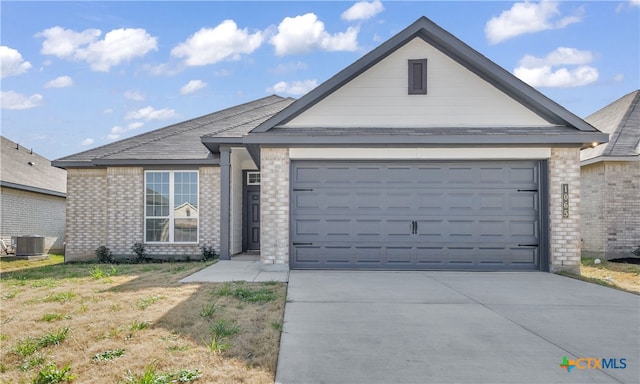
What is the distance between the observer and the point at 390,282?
323 inches

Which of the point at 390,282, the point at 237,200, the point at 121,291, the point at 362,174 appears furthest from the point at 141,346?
the point at 237,200

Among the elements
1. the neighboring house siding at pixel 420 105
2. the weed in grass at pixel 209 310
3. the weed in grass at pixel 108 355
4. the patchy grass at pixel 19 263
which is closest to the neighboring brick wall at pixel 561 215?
the neighboring house siding at pixel 420 105

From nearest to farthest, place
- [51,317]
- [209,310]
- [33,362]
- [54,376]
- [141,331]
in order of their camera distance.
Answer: [54,376] → [33,362] → [141,331] → [209,310] → [51,317]

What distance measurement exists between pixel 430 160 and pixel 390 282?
325cm

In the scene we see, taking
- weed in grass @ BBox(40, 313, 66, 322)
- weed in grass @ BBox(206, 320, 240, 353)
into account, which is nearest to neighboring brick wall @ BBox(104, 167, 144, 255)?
weed in grass @ BBox(40, 313, 66, 322)

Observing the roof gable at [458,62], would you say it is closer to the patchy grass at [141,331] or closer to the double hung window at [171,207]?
the patchy grass at [141,331]

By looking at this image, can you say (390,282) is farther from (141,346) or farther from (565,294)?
(141,346)

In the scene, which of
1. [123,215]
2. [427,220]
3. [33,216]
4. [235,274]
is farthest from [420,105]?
[33,216]

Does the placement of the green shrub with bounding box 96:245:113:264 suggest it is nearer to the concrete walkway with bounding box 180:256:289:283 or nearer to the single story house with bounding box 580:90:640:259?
the concrete walkway with bounding box 180:256:289:283

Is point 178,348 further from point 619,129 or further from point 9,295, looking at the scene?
point 619,129

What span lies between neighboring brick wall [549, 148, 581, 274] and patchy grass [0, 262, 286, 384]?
643cm

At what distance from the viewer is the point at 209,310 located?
5.57 meters

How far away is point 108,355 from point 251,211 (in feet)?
34.7

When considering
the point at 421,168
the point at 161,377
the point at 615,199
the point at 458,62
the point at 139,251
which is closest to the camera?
the point at 161,377
